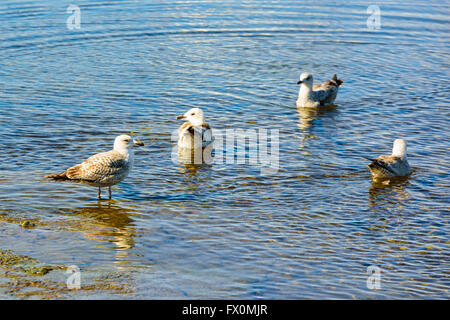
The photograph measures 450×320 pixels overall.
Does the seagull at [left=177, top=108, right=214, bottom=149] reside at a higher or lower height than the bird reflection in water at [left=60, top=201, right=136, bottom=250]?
higher

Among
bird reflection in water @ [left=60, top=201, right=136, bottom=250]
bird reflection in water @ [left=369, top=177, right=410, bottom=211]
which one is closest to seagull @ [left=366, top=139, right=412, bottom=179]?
bird reflection in water @ [left=369, top=177, right=410, bottom=211]

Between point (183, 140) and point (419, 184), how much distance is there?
5003 millimetres

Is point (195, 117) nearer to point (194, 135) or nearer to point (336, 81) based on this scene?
point (194, 135)

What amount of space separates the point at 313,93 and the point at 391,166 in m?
5.45

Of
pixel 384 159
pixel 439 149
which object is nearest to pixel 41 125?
pixel 384 159

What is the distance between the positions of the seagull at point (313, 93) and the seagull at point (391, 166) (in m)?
4.79

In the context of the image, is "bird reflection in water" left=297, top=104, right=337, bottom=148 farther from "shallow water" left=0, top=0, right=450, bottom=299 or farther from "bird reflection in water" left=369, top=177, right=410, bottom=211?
"bird reflection in water" left=369, top=177, right=410, bottom=211

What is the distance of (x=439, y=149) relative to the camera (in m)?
14.3

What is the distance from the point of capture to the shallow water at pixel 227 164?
360 inches

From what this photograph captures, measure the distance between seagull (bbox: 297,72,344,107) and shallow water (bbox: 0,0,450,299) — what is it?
11.8 inches

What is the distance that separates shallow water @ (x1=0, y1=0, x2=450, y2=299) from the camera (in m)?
9.15

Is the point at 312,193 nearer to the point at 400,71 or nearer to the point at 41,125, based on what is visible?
the point at 41,125

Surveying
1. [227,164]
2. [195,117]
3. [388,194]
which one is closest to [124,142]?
[227,164]

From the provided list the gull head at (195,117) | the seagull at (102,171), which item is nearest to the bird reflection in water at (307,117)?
the gull head at (195,117)
